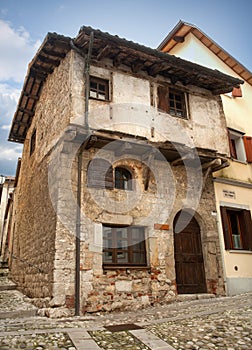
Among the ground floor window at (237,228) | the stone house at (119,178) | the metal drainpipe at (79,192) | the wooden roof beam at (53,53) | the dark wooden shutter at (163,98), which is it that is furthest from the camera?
the ground floor window at (237,228)

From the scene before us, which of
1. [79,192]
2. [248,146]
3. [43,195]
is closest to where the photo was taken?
[79,192]

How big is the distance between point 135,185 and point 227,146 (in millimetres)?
3578

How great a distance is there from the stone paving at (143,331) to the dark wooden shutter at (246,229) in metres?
3.22

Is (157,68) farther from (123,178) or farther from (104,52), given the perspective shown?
(123,178)

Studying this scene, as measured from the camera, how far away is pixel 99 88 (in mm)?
8164

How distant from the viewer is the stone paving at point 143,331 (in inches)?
151

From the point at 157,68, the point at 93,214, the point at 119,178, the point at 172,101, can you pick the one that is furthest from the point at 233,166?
the point at 93,214

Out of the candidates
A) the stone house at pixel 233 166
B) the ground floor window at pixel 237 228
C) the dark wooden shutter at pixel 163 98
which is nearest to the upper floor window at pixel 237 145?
the stone house at pixel 233 166

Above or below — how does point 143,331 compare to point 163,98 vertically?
below

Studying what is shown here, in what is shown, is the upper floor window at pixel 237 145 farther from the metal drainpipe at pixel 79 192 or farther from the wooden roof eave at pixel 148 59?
the metal drainpipe at pixel 79 192

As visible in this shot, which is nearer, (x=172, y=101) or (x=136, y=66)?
(x=136, y=66)

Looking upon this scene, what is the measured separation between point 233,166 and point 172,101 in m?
3.11

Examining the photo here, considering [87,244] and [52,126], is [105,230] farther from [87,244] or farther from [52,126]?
[52,126]

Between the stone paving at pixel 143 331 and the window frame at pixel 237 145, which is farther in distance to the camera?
the window frame at pixel 237 145
